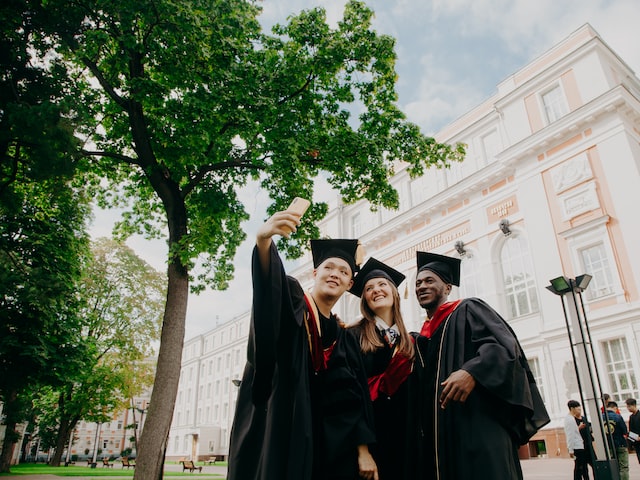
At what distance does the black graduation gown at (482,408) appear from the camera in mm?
2703

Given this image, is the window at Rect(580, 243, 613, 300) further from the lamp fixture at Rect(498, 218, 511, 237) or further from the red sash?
the red sash

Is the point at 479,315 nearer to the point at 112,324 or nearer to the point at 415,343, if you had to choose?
the point at 415,343

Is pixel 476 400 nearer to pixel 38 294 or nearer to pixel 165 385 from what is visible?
pixel 165 385

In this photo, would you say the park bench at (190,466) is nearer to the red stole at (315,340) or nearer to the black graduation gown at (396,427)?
the black graduation gown at (396,427)

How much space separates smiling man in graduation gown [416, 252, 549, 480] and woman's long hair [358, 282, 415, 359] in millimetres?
222

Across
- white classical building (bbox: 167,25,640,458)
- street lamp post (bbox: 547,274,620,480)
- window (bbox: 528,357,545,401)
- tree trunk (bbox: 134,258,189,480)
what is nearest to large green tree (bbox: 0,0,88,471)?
tree trunk (bbox: 134,258,189,480)

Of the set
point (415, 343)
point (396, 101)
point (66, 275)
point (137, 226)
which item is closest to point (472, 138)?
point (396, 101)

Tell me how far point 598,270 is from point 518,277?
12.9 ft

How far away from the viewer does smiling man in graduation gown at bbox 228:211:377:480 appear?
2.45m

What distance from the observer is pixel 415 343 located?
11.8 feet

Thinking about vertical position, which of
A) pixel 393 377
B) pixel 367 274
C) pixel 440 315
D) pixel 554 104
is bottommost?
pixel 393 377

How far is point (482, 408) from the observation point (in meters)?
2.83

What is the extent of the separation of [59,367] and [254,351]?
16.7m

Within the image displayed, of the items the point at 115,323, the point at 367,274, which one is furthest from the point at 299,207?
the point at 115,323
